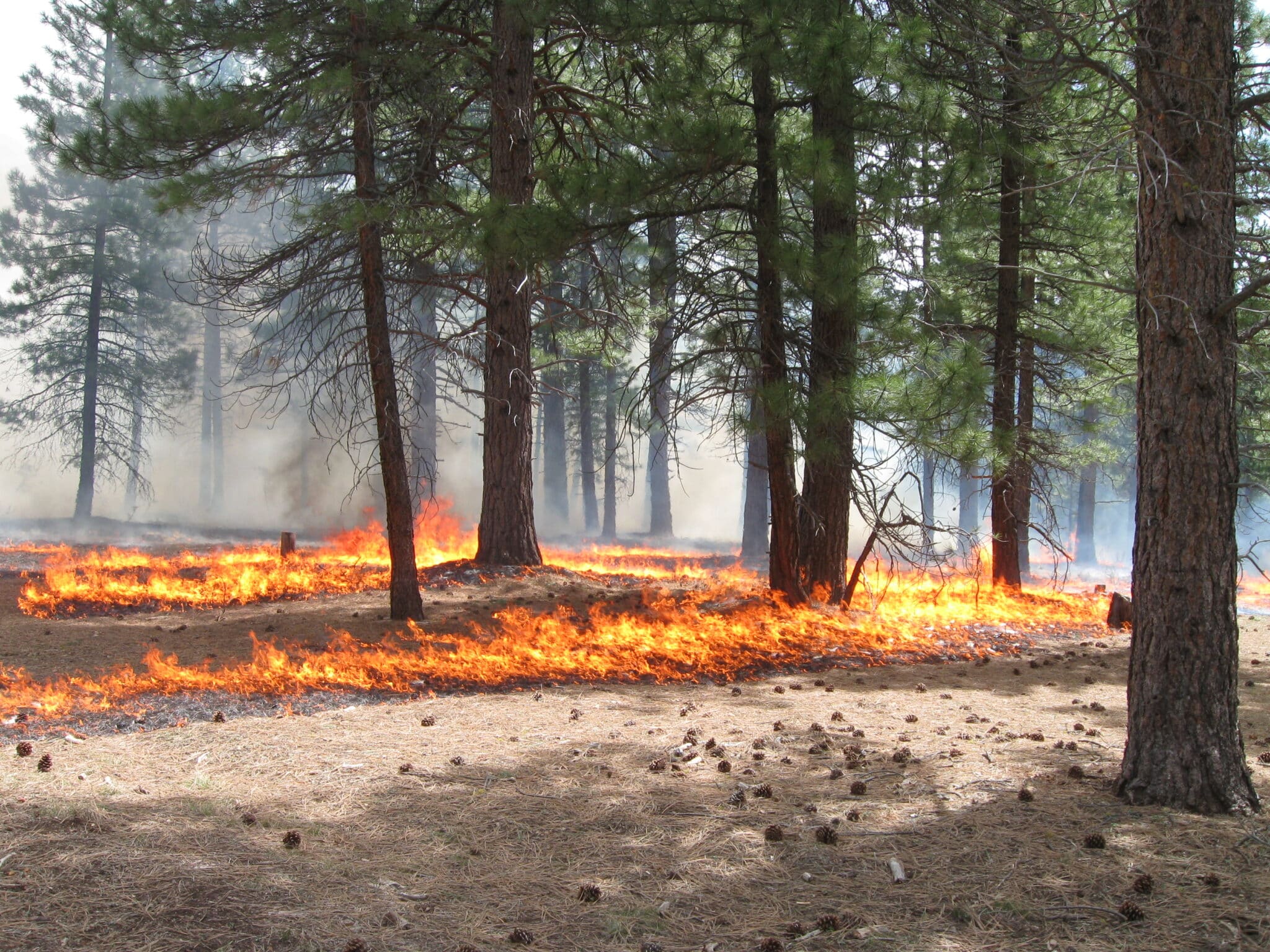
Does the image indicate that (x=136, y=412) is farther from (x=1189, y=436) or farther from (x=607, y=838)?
(x=1189, y=436)

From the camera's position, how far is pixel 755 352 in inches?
374

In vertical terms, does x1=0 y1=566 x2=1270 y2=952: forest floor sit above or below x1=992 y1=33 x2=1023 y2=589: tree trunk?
below

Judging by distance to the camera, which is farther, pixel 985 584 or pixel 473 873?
pixel 985 584

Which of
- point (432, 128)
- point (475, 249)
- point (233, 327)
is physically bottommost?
point (475, 249)

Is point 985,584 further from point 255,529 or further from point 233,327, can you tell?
point 233,327

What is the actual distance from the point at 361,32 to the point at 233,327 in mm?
32894

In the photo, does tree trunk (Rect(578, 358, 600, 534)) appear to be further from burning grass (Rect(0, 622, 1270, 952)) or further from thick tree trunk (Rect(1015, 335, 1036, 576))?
burning grass (Rect(0, 622, 1270, 952))

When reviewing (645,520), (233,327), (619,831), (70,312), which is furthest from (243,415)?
(619,831)

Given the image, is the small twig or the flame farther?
the flame

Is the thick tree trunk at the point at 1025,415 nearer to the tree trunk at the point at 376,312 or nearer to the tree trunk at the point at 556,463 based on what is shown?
the tree trunk at the point at 376,312

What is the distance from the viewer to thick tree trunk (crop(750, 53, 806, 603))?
869cm

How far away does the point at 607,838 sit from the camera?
3.86 meters

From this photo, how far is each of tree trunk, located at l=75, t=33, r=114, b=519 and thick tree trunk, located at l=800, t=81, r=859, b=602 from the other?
67.7ft

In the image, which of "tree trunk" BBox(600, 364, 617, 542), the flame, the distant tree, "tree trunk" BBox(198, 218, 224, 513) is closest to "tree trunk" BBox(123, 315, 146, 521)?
the distant tree
